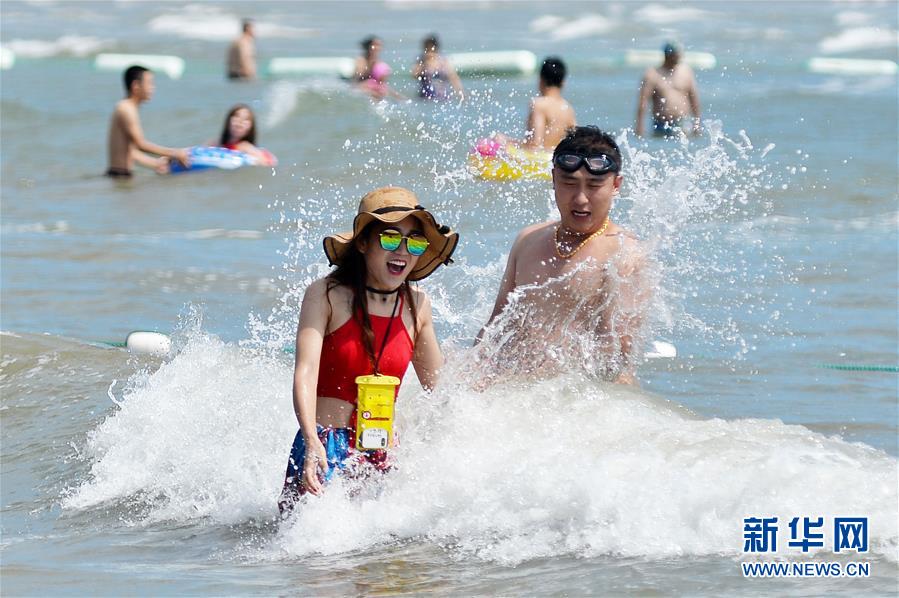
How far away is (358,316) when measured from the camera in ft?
15.7

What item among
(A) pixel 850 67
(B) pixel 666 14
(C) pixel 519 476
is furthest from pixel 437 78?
(B) pixel 666 14

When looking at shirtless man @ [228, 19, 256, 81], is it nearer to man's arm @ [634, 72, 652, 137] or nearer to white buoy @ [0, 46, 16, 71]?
white buoy @ [0, 46, 16, 71]

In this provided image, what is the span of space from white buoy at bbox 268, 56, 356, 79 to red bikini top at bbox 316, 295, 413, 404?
21.8 meters

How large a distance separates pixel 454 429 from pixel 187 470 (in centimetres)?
127

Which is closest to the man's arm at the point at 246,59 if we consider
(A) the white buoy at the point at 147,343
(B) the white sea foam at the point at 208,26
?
(B) the white sea foam at the point at 208,26

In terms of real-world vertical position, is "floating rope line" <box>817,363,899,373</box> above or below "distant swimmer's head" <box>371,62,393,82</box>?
below

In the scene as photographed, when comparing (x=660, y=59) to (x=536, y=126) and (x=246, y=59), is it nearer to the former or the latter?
(x=246, y=59)

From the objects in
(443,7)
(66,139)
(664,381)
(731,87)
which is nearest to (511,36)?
(443,7)

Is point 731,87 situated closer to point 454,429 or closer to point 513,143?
point 513,143

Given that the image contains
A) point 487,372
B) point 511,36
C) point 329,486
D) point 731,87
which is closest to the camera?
point 329,486

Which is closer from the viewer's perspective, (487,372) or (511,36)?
(487,372)

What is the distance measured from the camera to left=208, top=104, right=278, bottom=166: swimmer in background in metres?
15.2

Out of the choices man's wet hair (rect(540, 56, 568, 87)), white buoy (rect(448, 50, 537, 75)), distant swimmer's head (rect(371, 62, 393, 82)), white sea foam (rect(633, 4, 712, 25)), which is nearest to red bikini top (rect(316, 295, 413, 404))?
man's wet hair (rect(540, 56, 568, 87))

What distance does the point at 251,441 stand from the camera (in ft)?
19.8
